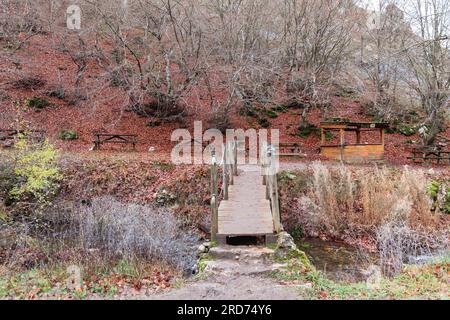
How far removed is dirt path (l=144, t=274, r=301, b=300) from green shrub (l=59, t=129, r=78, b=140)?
14.6m

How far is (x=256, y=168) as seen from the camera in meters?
14.1

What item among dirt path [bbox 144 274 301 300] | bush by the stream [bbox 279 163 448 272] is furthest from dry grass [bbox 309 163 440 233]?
dirt path [bbox 144 274 301 300]

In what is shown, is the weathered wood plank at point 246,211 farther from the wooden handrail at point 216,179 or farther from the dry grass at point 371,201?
the dry grass at point 371,201

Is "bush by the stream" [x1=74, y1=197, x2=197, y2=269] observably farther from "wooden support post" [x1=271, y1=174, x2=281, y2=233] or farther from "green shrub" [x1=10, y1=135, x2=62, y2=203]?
"wooden support post" [x1=271, y1=174, x2=281, y2=233]

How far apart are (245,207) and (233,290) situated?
140 inches

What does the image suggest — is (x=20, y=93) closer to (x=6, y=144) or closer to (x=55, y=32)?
(x=55, y=32)

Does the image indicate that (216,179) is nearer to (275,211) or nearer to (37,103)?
(275,211)

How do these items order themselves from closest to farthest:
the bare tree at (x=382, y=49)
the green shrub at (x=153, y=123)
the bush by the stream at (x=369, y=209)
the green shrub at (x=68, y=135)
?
the bush by the stream at (x=369, y=209), the green shrub at (x=68, y=135), the bare tree at (x=382, y=49), the green shrub at (x=153, y=123)

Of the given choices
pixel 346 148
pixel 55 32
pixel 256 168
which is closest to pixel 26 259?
pixel 256 168

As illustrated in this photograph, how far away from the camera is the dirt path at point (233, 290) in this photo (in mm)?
5680

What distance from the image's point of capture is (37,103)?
863 inches

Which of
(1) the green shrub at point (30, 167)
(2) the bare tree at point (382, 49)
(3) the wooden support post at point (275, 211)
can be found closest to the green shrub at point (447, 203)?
(3) the wooden support post at point (275, 211)

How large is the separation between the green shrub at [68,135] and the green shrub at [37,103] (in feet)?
12.1
